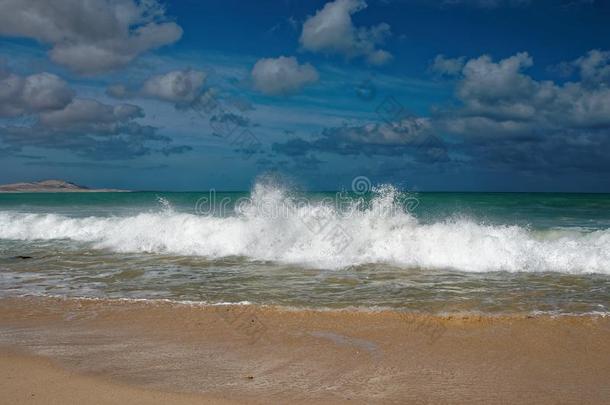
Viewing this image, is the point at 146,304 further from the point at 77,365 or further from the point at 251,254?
the point at 251,254

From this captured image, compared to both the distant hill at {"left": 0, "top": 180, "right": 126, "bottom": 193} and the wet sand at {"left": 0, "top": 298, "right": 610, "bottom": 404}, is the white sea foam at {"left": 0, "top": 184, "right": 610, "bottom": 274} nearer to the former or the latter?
the wet sand at {"left": 0, "top": 298, "right": 610, "bottom": 404}

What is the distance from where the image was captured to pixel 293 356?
18.0 feet

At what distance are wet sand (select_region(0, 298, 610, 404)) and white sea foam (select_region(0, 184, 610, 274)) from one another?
546cm

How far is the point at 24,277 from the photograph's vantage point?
35.4 ft

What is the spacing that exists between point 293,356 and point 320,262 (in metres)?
7.28

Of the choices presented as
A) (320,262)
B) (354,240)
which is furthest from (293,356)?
(354,240)

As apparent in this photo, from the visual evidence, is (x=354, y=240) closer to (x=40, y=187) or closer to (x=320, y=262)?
(x=320, y=262)

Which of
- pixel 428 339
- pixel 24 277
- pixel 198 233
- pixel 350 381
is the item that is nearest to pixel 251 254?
pixel 198 233

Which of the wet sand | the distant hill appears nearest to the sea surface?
the wet sand

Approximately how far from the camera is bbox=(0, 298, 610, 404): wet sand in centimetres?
448

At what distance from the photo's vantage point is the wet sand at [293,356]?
4480 millimetres

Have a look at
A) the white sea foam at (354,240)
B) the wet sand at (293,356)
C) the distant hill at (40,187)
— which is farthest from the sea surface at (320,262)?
the distant hill at (40,187)

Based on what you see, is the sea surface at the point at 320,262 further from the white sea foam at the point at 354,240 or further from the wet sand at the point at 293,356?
the wet sand at the point at 293,356

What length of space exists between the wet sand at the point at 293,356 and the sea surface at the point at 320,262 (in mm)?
911
